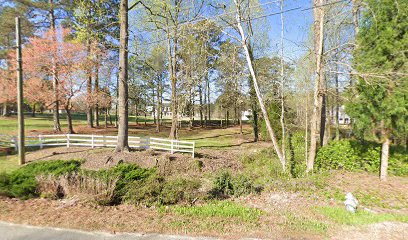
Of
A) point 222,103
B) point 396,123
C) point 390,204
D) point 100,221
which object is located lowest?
point 390,204

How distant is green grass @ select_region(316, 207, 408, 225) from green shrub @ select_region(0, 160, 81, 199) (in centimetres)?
576

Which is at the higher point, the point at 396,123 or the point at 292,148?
the point at 396,123

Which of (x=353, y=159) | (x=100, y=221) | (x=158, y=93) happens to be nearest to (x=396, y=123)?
(x=353, y=159)

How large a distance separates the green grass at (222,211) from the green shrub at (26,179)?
2.99m

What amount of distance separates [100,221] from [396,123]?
815 centimetres

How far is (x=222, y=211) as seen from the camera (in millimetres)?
4273

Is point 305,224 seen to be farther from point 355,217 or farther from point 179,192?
point 179,192

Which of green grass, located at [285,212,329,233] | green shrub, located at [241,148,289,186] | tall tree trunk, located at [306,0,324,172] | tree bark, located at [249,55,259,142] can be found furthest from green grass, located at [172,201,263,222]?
tree bark, located at [249,55,259,142]

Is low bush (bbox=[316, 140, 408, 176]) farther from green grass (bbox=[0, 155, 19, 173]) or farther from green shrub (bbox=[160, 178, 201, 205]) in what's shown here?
green grass (bbox=[0, 155, 19, 173])

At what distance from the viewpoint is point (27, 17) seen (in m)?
18.4

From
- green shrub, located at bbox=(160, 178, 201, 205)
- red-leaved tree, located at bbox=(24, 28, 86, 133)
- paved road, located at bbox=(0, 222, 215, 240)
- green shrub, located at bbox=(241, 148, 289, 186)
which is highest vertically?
red-leaved tree, located at bbox=(24, 28, 86, 133)

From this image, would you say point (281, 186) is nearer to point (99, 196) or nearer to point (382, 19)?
point (99, 196)

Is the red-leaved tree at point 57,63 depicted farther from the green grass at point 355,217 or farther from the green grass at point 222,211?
the green grass at point 355,217

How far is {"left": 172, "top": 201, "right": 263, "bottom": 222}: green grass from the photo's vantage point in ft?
13.3
